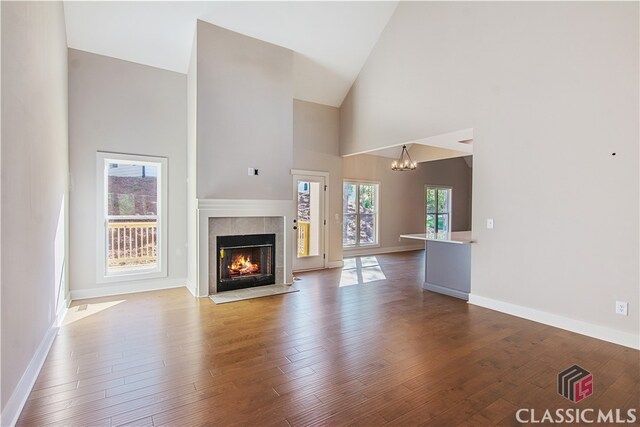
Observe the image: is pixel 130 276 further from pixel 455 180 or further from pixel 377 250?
pixel 455 180

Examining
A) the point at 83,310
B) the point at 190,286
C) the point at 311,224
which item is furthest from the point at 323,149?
the point at 83,310

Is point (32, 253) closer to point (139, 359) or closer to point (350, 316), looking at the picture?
point (139, 359)

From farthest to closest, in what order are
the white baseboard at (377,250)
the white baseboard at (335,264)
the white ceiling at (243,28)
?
the white baseboard at (377,250), the white baseboard at (335,264), the white ceiling at (243,28)

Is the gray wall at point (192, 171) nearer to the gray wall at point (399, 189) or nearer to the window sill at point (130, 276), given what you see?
the window sill at point (130, 276)

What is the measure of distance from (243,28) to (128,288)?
4.31 m

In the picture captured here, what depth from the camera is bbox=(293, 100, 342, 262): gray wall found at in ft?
21.9

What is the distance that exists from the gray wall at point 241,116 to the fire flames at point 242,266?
105cm

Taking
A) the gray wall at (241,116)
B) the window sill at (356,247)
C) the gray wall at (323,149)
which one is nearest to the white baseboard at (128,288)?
the gray wall at (241,116)

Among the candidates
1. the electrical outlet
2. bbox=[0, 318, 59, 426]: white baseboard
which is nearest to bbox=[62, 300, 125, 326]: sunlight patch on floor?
bbox=[0, 318, 59, 426]: white baseboard

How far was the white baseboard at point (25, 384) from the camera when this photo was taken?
1.97m

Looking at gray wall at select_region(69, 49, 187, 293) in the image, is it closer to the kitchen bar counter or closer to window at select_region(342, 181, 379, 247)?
the kitchen bar counter

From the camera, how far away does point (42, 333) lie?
113 inches

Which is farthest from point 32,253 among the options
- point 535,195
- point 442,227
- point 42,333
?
point 442,227

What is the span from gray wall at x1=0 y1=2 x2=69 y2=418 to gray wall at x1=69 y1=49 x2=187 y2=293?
3.03 feet
